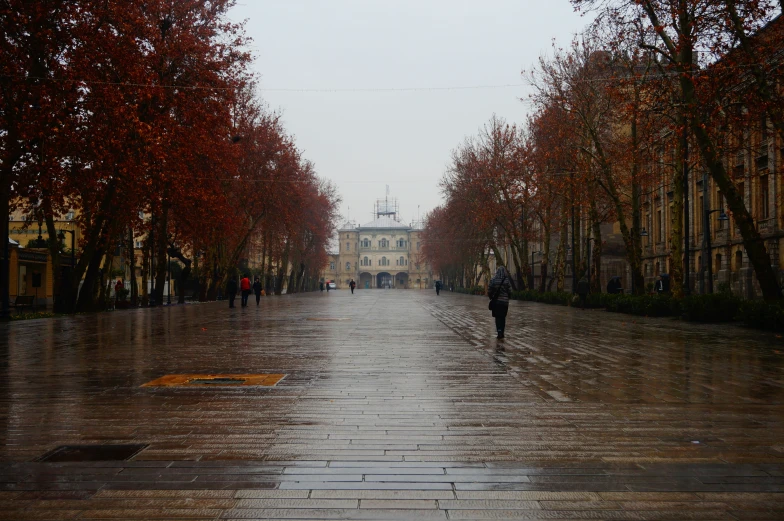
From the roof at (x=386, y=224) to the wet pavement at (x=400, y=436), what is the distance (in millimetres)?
140963

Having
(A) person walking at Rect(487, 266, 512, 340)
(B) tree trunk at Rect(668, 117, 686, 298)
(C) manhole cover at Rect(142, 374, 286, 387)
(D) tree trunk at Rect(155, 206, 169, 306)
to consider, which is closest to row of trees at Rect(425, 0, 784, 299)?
(B) tree trunk at Rect(668, 117, 686, 298)

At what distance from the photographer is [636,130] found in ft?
110

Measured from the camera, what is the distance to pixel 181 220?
112 ft

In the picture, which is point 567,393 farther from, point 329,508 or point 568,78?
point 568,78

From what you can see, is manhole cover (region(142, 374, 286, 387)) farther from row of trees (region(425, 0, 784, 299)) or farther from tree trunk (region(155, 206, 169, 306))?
tree trunk (region(155, 206, 169, 306))

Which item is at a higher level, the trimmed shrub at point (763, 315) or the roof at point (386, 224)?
the roof at point (386, 224)

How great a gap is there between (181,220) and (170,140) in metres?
7.56

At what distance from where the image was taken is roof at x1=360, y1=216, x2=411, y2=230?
15388 centimetres

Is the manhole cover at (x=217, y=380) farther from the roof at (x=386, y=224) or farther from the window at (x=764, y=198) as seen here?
the roof at (x=386, y=224)

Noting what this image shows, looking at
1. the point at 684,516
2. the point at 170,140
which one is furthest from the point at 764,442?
the point at 170,140

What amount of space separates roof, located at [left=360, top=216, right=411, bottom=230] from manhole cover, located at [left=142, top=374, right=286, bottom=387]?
143 metres

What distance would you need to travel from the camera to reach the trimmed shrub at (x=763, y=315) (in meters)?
18.3

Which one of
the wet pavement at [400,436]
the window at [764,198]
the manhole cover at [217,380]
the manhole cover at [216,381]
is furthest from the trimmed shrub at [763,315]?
the window at [764,198]

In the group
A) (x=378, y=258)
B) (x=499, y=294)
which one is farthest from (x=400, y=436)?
(x=378, y=258)
